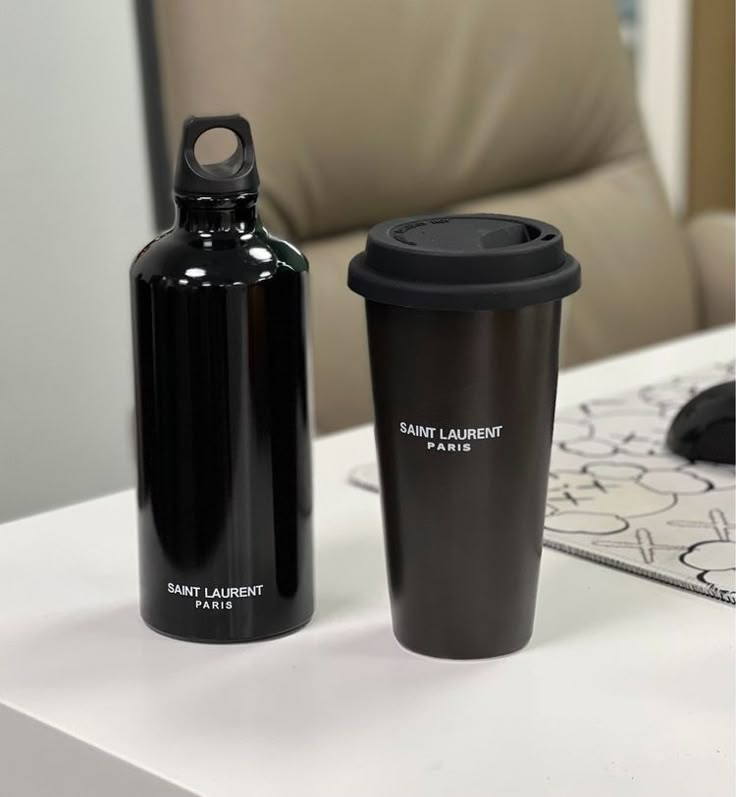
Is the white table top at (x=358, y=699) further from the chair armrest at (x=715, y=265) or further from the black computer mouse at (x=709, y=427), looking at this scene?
the chair armrest at (x=715, y=265)

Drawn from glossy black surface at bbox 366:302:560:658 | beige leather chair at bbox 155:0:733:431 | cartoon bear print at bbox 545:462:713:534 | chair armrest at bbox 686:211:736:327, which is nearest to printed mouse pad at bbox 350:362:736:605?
cartoon bear print at bbox 545:462:713:534

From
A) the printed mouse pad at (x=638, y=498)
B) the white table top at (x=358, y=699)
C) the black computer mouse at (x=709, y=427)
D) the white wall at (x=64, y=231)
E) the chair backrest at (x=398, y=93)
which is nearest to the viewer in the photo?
the white table top at (x=358, y=699)

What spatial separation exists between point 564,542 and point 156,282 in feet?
0.85

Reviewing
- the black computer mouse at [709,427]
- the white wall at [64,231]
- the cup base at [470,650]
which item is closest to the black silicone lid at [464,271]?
the cup base at [470,650]

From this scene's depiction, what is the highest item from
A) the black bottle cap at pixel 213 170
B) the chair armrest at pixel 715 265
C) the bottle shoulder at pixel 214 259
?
the black bottle cap at pixel 213 170

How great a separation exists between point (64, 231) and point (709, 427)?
2.83 ft

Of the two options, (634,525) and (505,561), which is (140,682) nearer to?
(505,561)

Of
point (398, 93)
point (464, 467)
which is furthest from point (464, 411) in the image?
point (398, 93)

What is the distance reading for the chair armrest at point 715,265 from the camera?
63.3 inches

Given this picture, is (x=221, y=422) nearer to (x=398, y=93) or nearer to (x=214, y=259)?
(x=214, y=259)

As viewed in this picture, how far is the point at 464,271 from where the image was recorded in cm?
50

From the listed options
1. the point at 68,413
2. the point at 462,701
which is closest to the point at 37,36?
the point at 68,413

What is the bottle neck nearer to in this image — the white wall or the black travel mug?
the black travel mug

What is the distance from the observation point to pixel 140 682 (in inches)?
21.7
